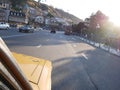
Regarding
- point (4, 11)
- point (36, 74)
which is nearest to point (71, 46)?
point (36, 74)

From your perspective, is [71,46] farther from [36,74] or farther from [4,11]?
[4,11]

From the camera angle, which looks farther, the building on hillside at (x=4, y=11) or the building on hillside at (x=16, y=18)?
the building on hillside at (x=16, y=18)

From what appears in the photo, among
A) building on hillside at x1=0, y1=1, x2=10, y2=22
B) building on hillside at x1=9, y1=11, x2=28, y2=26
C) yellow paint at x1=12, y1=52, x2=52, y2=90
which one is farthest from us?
building on hillside at x1=9, y1=11, x2=28, y2=26

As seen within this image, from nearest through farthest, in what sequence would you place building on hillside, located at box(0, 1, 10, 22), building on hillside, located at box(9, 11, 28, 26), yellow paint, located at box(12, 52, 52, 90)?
yellow paint, located at box(12, 52, 52, 90)
building on hillside, located at box(0, 1, 10, 22)
building on hillside, located at box(9, 11, 28, 26)

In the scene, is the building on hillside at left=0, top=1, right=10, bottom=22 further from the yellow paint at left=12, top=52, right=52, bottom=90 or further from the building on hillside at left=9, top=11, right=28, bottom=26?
the yellow paint at left=12, top=52, right=52, bottom=90

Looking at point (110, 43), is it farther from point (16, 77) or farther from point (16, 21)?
point (16, 21)

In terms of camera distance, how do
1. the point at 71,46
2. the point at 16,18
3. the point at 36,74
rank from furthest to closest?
the point at 16,18 < the point at 71,46 < the point at 36,74

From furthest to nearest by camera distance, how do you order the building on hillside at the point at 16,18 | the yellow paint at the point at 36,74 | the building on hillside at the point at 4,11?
the building on hillside at the point at 16,18
the building on hillside at the point at 4,11
the yellow paint at the point at 36,74

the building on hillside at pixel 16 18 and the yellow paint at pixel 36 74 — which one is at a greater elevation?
the yellow paint at pixel 36 74

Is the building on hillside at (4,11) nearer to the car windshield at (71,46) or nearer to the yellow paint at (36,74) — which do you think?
the car windshield at (71,46)

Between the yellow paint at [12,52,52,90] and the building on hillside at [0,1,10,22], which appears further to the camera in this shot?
the building on hillside at [0,1,10,22]

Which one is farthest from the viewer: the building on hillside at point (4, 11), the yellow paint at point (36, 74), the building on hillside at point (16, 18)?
the building on hillside at point (16, 18)

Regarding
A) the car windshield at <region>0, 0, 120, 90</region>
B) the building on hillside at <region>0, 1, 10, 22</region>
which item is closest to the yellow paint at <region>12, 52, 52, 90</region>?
the car windshield at <region>0, 0, 120, 90</region>

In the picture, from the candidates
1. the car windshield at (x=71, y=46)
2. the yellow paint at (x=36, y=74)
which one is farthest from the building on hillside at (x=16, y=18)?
the yellow paint at (x=36, y=74)
